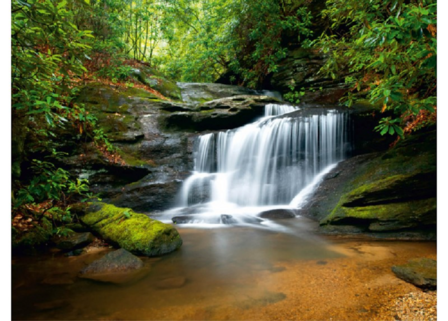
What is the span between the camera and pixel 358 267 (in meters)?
3.30

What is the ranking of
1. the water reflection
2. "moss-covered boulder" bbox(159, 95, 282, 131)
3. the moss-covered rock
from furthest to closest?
the moss-covered rock → "moss-covered boulder" bbox(159, 95, 282, 131) → the water reflection

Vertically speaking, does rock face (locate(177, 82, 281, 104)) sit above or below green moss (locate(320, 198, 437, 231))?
above

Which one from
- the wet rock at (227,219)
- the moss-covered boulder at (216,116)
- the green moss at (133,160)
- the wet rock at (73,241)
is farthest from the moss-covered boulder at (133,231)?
the moss-covered boulder at (216,116)

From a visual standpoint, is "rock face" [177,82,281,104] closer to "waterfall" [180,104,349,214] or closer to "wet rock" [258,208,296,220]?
"waterfall" [180,104,349,214]

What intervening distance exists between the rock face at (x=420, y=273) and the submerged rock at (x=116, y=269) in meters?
3.14

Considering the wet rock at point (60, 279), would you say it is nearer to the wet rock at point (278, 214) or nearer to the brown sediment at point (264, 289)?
the brown sediment at point (264, 289)

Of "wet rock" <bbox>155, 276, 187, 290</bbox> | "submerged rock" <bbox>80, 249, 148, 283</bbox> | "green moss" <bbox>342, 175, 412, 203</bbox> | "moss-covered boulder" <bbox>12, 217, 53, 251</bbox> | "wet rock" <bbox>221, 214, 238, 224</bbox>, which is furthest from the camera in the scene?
"wet rock" <bbox>221, 214, 238, 224</bbox>

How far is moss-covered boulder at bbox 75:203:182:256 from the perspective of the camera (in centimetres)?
405

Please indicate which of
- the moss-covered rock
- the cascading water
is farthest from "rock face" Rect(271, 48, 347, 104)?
the moss-covered rock

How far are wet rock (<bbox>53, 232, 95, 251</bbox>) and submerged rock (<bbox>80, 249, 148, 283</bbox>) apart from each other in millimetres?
1048

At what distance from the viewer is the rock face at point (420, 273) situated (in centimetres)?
262

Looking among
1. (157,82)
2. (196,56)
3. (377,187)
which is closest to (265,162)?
(377,187)

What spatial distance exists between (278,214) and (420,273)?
13.1 ft

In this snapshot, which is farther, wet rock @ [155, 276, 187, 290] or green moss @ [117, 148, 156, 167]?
green moss @ [117, 148, 156, 167]
